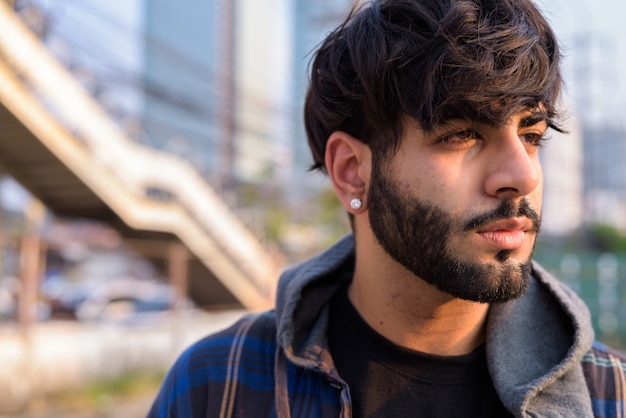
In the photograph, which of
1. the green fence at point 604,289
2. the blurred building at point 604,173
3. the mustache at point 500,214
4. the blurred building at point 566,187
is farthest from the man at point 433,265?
the blurred building at point 604,173

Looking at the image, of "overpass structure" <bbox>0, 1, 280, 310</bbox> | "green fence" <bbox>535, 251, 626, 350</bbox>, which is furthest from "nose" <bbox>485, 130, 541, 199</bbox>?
"green fence" <bbox>535, 251, 626, 350</bbox>

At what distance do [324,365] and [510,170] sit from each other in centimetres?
69

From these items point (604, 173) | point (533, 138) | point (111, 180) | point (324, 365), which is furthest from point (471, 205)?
point (604, 173)

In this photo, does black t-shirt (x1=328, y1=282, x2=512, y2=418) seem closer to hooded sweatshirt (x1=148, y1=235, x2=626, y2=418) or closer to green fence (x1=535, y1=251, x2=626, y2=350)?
hooded sweatshirt (x1=148, y1=235, x2=626, y2=418)

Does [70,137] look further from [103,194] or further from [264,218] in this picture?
[264,218]

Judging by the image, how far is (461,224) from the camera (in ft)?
5.25

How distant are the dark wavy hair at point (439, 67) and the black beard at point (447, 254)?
0.19 meters

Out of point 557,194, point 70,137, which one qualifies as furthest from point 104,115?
point 557,194

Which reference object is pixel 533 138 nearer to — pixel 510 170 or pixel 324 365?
pixel 510 170

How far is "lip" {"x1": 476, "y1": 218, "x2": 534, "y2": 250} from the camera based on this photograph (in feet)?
5.20

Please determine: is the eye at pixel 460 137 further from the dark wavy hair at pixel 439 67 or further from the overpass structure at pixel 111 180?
the overpass structure at pixel 111 180

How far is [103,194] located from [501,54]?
9.54 metres

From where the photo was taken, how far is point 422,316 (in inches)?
69.3

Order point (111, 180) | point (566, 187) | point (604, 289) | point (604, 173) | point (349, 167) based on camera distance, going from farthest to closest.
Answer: point (604, 173), point (566, 187), point (604, 289), point (111, 180), point (349, 167)
